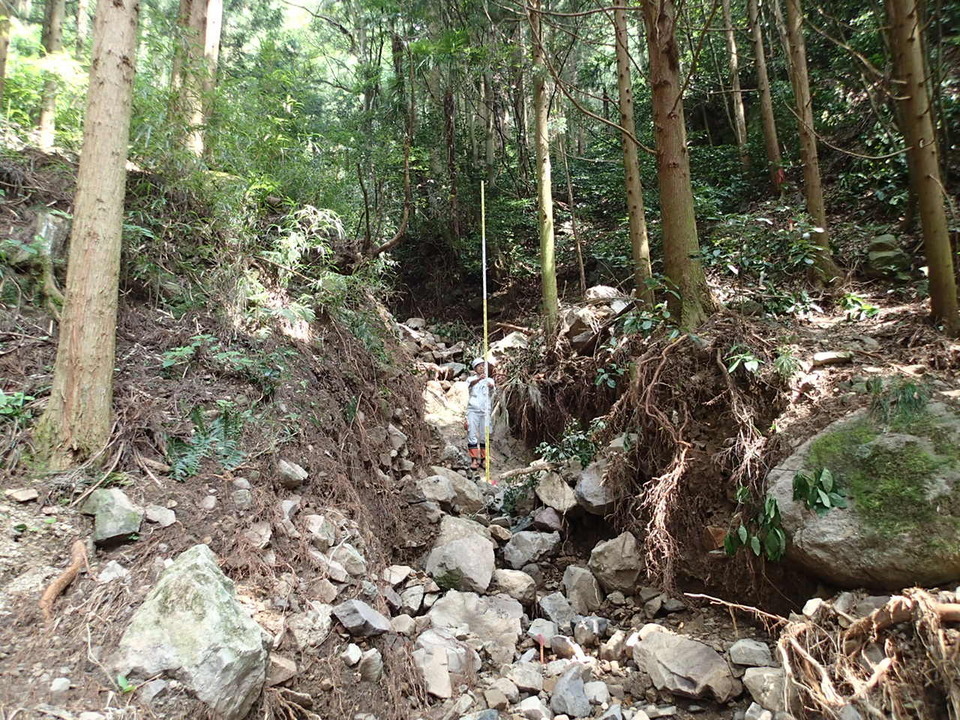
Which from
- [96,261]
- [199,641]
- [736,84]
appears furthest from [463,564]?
[736,84]

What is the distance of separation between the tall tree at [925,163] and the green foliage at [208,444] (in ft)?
18.0

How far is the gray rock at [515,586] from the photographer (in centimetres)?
462

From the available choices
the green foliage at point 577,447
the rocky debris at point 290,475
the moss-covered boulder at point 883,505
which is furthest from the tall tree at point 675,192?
the rocky debris at point 290,475

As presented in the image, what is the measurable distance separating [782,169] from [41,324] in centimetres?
1007

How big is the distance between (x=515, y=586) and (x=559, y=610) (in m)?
0.40

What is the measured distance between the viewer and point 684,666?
343cm

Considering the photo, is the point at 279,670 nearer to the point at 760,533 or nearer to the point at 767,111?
the point at 760,533

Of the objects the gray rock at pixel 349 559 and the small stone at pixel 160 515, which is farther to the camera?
the gray rock at pixel 349 559

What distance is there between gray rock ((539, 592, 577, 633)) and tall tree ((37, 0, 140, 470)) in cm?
330

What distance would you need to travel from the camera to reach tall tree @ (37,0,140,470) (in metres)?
3.26

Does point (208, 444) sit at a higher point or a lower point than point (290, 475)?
higher

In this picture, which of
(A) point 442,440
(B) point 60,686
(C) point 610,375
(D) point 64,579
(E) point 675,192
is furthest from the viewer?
(A) point 442,440

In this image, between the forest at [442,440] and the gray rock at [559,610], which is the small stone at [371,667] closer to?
the forest at [442,440]

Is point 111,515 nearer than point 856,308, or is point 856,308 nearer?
point 111,515
